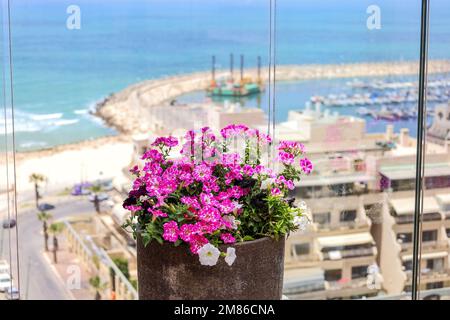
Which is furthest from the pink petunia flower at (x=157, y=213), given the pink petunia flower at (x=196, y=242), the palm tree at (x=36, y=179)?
the palm tree at (x=36, y=179)

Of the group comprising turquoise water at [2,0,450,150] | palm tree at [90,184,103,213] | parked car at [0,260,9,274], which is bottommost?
palm tree at [90,184,103,213]

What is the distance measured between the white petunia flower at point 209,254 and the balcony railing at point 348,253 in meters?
5.71

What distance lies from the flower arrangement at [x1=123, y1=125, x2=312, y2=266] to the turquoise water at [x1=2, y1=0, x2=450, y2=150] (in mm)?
937

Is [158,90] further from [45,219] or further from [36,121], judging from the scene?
[45,219]

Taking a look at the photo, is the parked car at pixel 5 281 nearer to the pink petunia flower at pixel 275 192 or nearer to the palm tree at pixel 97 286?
the pink petunia flower at pixel 275 192

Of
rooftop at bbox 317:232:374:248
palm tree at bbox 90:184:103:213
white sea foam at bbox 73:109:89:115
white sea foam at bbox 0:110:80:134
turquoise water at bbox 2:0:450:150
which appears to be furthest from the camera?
palm tree at bbox 90:184:103:213

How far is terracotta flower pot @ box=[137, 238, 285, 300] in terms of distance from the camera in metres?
1.51

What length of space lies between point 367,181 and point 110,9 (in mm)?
2019

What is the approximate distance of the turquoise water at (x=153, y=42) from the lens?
3.34m

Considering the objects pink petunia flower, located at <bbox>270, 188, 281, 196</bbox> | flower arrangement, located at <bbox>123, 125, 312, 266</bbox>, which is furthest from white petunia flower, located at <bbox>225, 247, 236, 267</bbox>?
pink petunia flower, located at <bbox>270, 188, 281, 196</bbox>

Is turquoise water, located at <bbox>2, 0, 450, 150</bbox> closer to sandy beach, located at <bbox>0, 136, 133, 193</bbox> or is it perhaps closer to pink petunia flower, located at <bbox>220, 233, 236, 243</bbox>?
sandy beach, located at <bbox>0, 136, 133, 193</bbox>

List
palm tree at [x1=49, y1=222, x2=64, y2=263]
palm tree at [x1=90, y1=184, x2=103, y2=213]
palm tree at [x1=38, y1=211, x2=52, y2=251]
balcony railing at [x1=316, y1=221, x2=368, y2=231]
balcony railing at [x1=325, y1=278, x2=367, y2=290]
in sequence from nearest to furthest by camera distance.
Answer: balcony railing at [x1=316, y1=221, x2=368, y2=231] → balcony railing at [x1=325, y1=278, x2=367, y2=290] → palm tree at [x1=38, y1=211, x2=52, y2=251] → palm tree at [x1=90, y1=184, x2=103, y2=213] → palm tree at [x1=49, y1=222, x2=64, y2=263]
